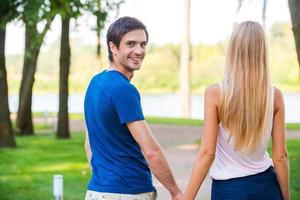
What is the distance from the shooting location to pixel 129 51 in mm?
3941

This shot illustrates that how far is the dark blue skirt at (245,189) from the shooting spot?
3.87 m

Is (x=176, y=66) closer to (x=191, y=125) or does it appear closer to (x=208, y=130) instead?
(x=191, y=125)

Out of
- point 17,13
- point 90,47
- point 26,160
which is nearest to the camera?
point 17,13

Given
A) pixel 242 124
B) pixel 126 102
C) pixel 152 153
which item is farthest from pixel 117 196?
pixel 242 124

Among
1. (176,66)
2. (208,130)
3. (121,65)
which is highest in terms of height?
(121,65)

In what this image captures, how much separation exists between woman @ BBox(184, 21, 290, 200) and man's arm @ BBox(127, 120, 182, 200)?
0.13 m

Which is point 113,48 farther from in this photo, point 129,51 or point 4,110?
point 4,110

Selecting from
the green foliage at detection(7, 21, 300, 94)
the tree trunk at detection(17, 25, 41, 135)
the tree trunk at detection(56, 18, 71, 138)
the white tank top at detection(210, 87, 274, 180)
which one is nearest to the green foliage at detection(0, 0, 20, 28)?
the tree trunk at detection(56, 18, 71, 138)

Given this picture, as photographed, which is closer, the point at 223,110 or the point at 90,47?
the point at 223,110

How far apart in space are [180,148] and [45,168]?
4.21 metres

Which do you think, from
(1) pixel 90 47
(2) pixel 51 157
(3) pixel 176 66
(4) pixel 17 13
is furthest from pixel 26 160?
(1) pixel 90 47

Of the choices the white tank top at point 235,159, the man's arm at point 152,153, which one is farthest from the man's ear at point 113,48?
the white tank top at point 235,159

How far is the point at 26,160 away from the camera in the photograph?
16250 millimetres

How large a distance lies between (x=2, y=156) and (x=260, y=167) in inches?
528
